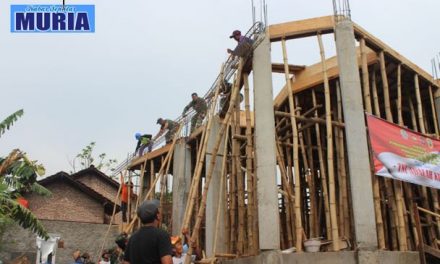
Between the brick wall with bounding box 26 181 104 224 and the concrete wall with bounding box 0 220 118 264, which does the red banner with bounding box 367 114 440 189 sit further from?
the brick wall with bounding box 26 181 104 224

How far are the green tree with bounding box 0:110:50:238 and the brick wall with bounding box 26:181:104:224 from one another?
29.0ft

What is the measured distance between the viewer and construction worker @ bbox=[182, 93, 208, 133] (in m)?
13.2

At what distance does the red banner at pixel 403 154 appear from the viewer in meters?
8.64

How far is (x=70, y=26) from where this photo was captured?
9.73m

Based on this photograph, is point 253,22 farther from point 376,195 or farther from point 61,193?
point 61,193

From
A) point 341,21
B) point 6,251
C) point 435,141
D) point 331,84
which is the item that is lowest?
point 6,251

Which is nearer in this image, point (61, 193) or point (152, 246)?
point (152, 246)

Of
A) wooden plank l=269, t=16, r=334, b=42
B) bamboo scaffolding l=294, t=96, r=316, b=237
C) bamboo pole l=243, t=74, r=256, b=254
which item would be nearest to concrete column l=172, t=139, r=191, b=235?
bamboo scaffolding l=294, t=96, r=316, b=237

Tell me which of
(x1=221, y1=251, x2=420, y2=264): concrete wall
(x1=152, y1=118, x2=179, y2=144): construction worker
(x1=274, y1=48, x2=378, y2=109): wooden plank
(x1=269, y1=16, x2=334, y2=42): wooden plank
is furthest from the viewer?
(x1=152, y1=118, x2=179, y2=144): construction worker

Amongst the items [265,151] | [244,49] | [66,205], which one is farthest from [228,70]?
[66,205]

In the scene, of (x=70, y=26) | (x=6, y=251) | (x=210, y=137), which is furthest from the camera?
(x=6, y=251)

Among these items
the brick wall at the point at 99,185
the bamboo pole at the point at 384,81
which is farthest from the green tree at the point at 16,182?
the brick wall at the point at 99,185

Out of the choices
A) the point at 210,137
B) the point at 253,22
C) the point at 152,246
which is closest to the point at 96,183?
the point at 210,137

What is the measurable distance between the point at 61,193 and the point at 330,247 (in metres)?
15.0
